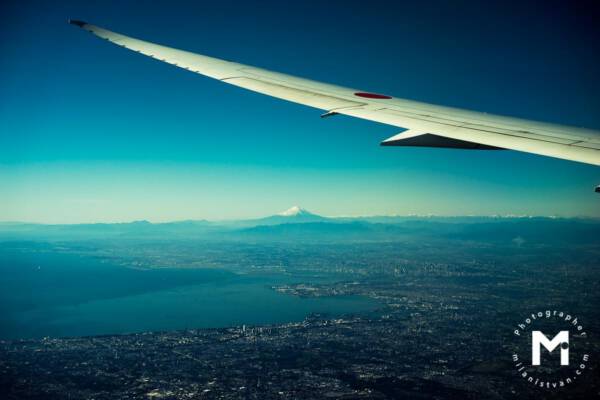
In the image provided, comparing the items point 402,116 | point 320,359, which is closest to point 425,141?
point 402,116

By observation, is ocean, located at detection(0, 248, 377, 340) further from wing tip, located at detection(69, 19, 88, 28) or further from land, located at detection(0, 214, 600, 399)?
wing tip, located at detection(69, 19, 88, 28)

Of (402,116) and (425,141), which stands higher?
(402,116)

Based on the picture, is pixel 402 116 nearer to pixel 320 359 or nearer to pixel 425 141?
pixel 425 141

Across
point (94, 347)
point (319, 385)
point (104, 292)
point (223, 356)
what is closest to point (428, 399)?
point (319, 385)

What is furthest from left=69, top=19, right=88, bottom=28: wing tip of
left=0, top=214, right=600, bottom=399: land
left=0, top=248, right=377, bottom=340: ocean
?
left=0, top=248, right=377, bottom=340: ocean

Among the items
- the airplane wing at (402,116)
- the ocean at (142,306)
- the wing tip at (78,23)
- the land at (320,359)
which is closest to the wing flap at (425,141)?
the airplane wing at (402,116)

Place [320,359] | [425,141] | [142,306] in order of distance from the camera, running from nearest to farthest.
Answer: [425,141] → [320,359] → [142,306]

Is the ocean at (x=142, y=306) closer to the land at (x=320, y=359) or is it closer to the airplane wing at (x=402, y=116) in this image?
the land at (x=320, y=359)

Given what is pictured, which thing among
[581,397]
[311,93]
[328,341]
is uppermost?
[311,93]

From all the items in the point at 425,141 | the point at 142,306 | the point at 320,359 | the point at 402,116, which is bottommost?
the point at 142,306

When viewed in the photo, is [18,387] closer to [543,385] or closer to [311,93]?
[311,93]
